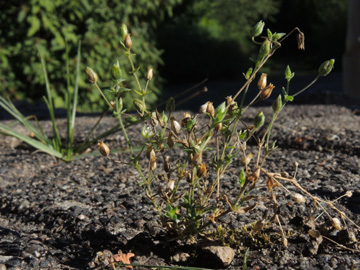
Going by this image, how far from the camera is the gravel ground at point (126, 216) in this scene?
1.32 meters

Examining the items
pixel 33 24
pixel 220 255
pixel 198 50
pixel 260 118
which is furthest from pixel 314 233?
pixel 198 50

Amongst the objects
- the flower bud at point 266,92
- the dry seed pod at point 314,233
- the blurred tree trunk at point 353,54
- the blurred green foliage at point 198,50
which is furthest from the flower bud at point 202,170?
the blurred green foliage at point 198,50

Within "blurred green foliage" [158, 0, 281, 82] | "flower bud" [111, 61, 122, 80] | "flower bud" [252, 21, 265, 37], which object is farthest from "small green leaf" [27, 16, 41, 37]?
"blurred green foliage" [158, 0, 281, 82]

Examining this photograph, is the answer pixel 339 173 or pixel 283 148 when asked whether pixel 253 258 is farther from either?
pixel 283 148

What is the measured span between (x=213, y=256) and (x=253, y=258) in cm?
11

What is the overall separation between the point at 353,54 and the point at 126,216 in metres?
4.66

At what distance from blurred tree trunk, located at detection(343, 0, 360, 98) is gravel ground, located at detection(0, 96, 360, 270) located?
3.42 m

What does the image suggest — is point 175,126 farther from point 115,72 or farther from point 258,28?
point 258,28

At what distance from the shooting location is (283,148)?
231 cm

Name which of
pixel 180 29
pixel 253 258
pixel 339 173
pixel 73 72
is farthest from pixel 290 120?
pixel 180 29

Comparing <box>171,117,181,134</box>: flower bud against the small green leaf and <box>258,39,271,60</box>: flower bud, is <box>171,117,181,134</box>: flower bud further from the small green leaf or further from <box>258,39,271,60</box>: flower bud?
the small green leaf

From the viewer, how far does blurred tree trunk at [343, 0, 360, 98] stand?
5.50 meters

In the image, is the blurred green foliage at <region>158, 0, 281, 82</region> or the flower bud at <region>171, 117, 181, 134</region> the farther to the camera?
the blurred green foliage at <region>158, 0, 281, 82</region>

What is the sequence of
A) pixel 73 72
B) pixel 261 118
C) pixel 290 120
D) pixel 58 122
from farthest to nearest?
pixel 73 72 → pixel 58 122 → pixel 290 120 → pixel 261 118
